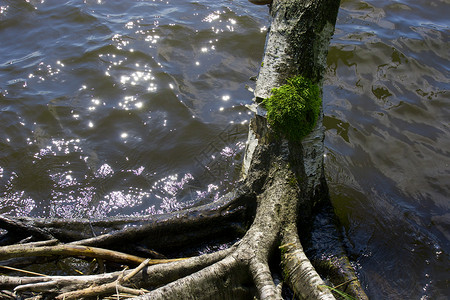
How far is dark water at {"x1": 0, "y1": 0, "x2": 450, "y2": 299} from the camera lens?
4.68 m

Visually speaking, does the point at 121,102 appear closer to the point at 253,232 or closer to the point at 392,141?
the point at 253,232

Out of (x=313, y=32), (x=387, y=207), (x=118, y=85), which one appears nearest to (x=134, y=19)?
(x=118, y=85)

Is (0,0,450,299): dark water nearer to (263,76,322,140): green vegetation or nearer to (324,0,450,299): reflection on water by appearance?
(324,0,450,299): reflection on water

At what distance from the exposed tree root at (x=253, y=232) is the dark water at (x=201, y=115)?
96cm

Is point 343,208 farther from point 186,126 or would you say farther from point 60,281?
point 60,281

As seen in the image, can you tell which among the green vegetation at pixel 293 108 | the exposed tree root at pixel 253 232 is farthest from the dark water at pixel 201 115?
the green vegetation at pixel 293 108

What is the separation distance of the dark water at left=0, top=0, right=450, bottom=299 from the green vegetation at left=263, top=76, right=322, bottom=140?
5.17 ft

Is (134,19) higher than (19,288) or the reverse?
higher

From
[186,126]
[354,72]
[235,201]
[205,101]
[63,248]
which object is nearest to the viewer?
[63,248]

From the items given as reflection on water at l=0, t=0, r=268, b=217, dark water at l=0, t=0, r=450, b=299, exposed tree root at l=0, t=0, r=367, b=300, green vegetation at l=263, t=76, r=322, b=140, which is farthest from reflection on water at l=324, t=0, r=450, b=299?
reflection on water at l=0, t=0, r=268, b=217

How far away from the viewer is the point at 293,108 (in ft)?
11.6

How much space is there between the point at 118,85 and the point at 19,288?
4419mm

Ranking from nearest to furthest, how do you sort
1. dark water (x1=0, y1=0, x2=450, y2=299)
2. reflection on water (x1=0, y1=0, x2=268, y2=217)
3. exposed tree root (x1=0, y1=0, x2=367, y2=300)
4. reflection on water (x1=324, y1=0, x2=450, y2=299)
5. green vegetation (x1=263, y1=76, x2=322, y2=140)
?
1. exposed tree root (x1=0, y1=0, x2=367, y2=300)
2. green vegetation (x1=263, y1=76, x2=322, y2=140)
3. reflection on water (x1=324, y1=0, x2=450, y2=299)
4. dark water (x1=0, y1=0, x2=450, y2=299)
5. reflection on water (x1=0, y1=0, x2=268, y2=217)

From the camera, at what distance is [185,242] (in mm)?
3898
